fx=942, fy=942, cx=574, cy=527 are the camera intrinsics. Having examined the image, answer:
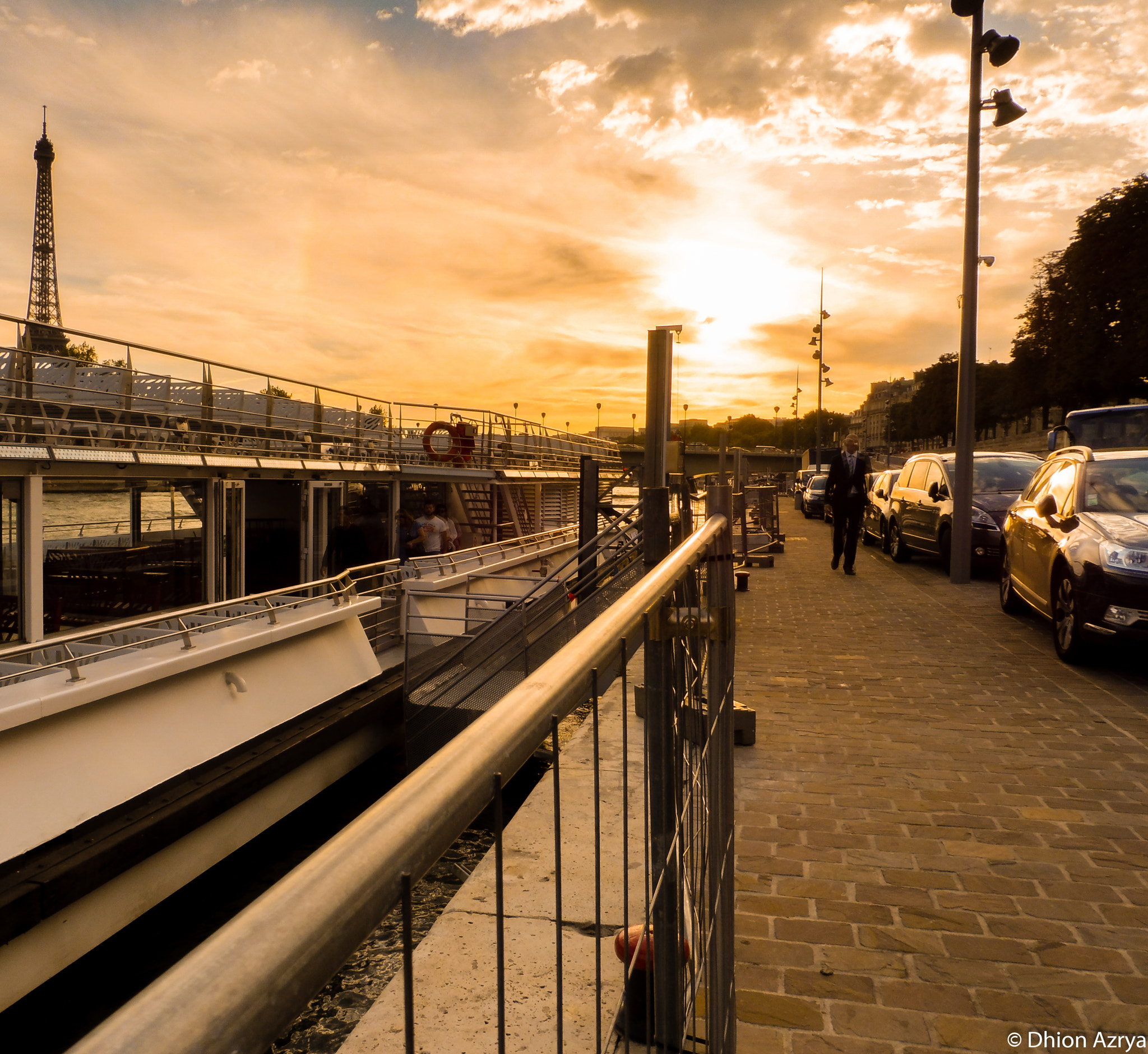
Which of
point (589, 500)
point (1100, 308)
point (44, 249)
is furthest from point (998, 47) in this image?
point (44, 249)

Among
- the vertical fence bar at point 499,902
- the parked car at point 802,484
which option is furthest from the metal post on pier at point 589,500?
the parked car at point 802,484

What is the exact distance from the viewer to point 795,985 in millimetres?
3180

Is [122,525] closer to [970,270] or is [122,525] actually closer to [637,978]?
[637,978]

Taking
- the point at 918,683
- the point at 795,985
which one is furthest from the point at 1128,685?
the point at 795,985

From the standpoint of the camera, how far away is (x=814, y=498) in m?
32.9

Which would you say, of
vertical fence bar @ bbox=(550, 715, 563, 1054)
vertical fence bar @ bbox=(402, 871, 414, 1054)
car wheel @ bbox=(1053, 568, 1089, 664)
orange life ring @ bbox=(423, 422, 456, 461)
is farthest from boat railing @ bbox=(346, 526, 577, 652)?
vertical fence bar @ bbox=(402, 871, 414, 1054)

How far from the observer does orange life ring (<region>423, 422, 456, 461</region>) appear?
67.6 feet

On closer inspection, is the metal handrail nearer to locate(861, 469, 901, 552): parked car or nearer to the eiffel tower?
locate(861, 469, 901, 552): parked car

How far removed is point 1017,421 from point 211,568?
96103mm

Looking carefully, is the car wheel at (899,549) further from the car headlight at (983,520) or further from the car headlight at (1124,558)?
the car headlight at (1124,558)

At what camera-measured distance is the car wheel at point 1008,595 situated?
34.0 feet

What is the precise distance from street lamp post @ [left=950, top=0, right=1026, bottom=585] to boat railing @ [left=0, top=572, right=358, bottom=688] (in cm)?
848

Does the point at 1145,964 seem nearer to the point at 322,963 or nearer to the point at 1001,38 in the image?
the point at 322,963

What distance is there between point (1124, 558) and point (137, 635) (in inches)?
362
